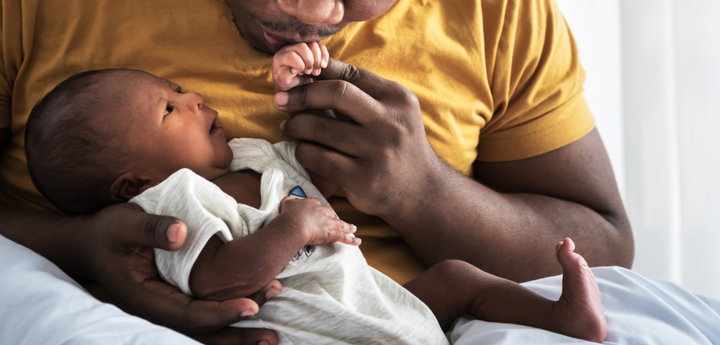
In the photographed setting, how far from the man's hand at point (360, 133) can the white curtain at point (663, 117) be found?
1290 millimetres

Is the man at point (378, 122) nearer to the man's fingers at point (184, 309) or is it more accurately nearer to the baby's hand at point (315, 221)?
the man's fingers at point (184, 309)

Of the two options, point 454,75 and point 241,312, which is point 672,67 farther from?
point 241,312

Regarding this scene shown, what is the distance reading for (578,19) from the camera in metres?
2.12

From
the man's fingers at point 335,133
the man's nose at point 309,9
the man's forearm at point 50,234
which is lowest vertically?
the man's forearm at point 50,234

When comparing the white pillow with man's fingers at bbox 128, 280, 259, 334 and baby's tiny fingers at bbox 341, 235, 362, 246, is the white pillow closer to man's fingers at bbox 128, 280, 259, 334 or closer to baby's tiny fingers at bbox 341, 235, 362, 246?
man's fingers at bbox 128, 280, 259, 334

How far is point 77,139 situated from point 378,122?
1.86 feet

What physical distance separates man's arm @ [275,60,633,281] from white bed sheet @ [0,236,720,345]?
22 centimetres

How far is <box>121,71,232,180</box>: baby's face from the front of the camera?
3.18 ft

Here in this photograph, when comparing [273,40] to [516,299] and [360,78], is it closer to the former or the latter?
[360,78]

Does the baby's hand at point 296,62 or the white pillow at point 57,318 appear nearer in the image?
the white pillow at point 57,318

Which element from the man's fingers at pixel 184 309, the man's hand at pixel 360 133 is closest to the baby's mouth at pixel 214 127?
the man's hand at pixel 360 133

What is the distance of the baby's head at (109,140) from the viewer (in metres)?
0.94

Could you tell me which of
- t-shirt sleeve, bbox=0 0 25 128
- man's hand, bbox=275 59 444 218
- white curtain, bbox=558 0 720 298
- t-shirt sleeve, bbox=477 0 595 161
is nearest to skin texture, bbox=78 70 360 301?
man's hand, bbox=275 59 444 218

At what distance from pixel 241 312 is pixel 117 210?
0.32m
